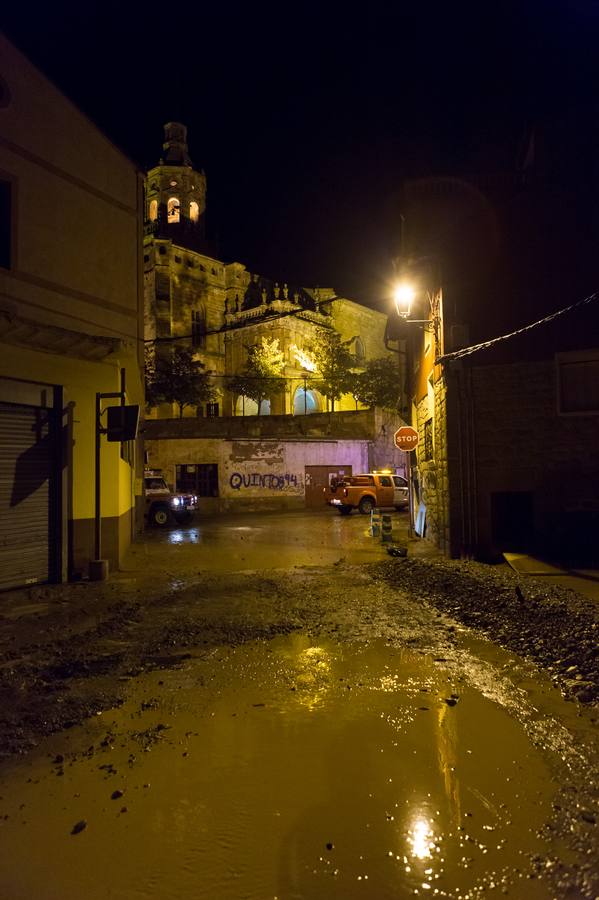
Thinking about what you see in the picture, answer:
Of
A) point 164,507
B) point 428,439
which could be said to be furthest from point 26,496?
point 164,507

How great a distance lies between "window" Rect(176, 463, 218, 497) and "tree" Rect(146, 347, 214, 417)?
10929mm

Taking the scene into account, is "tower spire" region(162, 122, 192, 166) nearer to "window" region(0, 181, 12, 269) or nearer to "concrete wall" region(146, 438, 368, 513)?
"concrete wall" region(146, 438, 368, 513)

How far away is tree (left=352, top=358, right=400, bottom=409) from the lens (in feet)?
140

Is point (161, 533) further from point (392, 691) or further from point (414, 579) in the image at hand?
point (392, 691)

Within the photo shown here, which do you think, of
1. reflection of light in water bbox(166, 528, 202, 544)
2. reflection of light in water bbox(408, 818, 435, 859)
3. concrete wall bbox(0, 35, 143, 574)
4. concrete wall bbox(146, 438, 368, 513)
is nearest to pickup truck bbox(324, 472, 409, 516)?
concrete wall bbox(146, 438, 368, 513)

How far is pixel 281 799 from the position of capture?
3398 mm

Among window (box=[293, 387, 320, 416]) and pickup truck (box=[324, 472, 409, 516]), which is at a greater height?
window (box=[293, 387, 320, 416])

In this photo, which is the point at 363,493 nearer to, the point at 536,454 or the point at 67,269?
the point at 536,454

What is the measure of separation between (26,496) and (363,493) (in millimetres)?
17051

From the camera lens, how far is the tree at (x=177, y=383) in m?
38.8

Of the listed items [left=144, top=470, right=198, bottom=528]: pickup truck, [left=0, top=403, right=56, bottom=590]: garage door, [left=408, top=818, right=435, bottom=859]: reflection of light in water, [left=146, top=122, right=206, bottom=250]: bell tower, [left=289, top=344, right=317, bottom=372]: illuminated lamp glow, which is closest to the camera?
[left=408, top=818, right=435, bottom=859]: reflection of light in water

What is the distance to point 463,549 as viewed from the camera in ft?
37.6

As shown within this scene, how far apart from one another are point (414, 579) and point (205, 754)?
6464 mm

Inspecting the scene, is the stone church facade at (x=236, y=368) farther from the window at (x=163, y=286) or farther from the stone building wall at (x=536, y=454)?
the stone building wall at (x=536, y=454)
